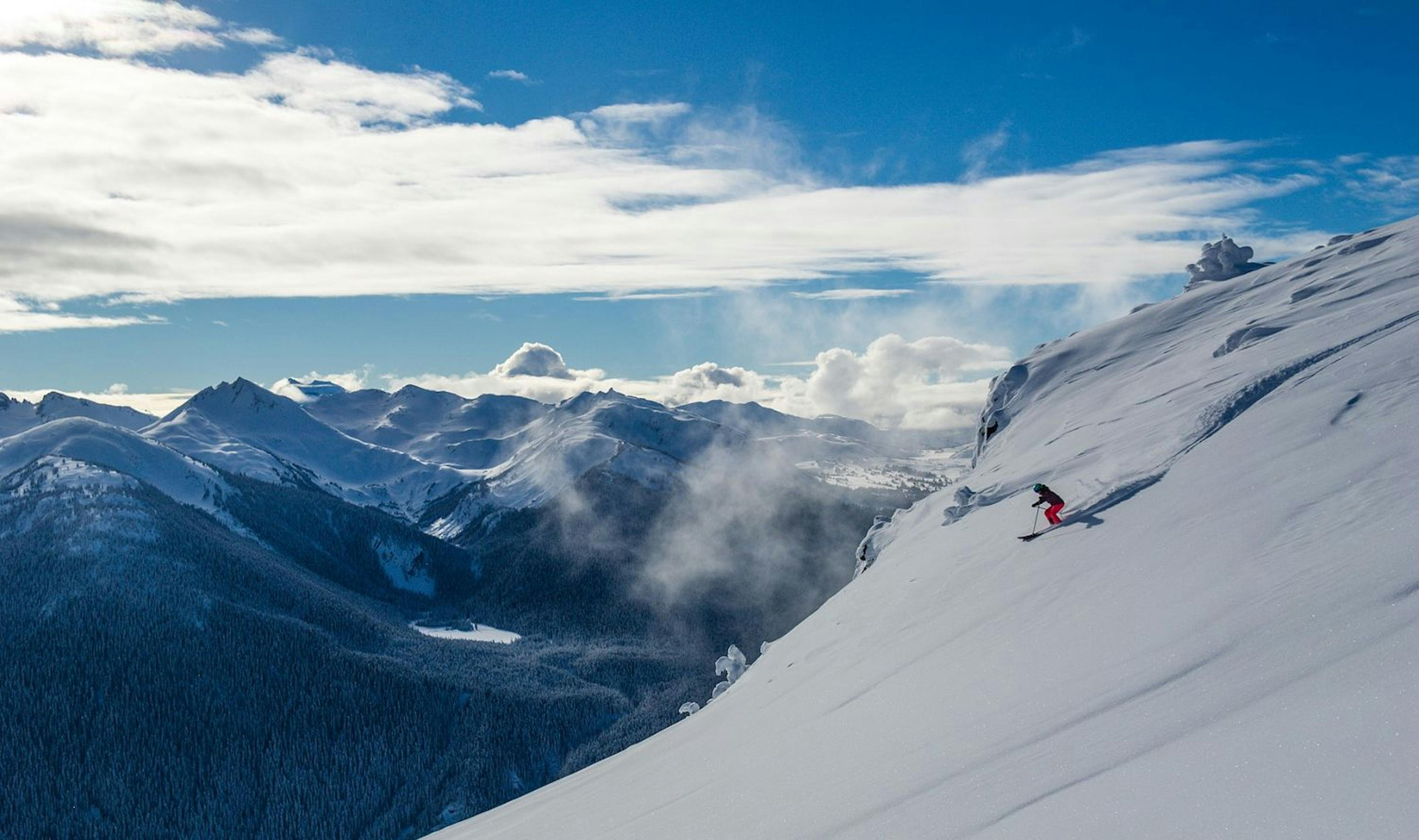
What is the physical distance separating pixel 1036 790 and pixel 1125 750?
99cm

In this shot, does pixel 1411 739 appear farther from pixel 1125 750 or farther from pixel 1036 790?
pixel 1036 790

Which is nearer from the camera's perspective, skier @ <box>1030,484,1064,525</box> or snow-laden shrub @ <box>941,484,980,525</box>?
skier @ <box>1030,484,1064,525</box>

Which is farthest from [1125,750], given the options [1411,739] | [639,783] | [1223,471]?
[639,783]

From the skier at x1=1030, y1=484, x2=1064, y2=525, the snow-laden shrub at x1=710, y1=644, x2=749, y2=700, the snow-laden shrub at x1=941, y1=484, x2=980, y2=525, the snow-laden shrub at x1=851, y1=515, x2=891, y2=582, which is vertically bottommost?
the snow-laden shrub at x1=710, y1=644, x2=749, y2=700

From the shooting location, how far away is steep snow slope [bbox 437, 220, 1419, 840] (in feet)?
23.7

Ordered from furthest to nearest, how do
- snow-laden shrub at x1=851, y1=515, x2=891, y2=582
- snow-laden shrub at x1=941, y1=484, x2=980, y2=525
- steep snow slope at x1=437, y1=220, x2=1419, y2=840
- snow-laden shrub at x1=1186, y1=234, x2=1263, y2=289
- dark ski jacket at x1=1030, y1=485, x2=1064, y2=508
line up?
snow-laden shrub at x1=1186, y1=234, x2=1263, y2=289 < snow-laden shrub at x1=851, y1=515, x2=891, y2=582 < snow-laden shrub at x1=941, y1=484, x2=980, y2=525 < dark ski jacket at x1=1030, y1=485, x2=1064, y2=508 < steep snow slope at x1=437, y1=220, x2=1419, y2=840

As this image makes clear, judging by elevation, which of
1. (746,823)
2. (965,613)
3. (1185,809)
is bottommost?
(746,823)

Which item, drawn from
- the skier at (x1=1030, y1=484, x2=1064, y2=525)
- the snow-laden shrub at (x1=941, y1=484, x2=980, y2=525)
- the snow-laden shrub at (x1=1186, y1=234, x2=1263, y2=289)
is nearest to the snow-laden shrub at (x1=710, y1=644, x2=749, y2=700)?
the snow-laden shrub at (x1=941, y1=484, x2=980, y2=525)

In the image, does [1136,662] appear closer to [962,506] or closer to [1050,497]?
[1050,497]

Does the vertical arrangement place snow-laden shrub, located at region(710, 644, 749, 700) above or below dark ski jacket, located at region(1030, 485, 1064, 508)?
below

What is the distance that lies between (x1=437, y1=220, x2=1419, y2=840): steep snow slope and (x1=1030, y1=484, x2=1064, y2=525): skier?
52 cm

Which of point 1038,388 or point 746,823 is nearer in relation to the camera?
point 746,823

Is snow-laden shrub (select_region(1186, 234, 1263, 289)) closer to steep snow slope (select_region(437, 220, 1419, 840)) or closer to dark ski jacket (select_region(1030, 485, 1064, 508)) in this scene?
steep snow slope (select_region(437, 220, 1419, 840))

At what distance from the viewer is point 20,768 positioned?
14412cm
